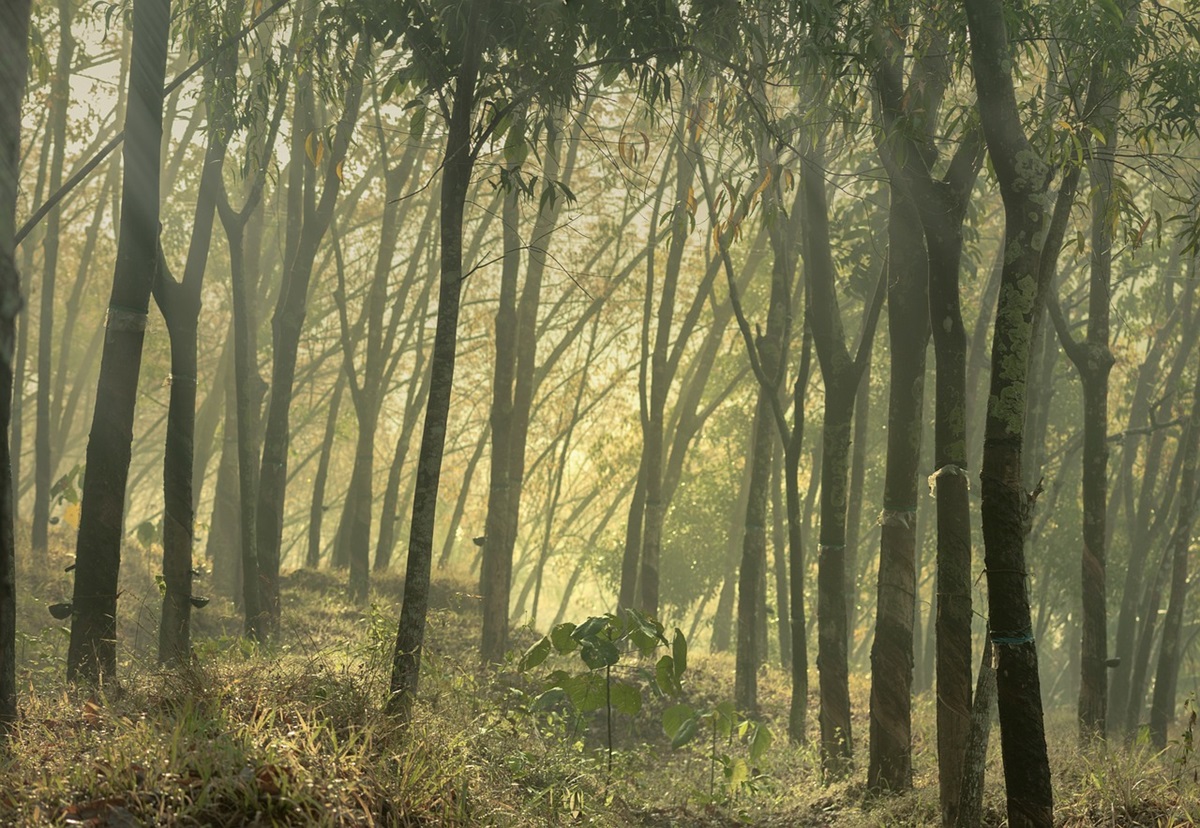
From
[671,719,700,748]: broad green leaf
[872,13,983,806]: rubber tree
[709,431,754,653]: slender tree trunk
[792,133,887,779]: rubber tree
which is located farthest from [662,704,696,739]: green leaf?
[709,431,754,653]: slender tree trunk

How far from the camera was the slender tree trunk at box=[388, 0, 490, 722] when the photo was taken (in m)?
6.00

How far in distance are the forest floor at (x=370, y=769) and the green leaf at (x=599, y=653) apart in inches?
19.0

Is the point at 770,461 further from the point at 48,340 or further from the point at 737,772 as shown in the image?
the point at 48,340

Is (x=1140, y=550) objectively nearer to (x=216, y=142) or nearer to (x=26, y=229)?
(x=216, y=142)

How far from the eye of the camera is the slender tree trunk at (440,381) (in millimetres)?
5996

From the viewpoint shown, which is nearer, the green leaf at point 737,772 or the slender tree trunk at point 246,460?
the green leaf at point 737,772

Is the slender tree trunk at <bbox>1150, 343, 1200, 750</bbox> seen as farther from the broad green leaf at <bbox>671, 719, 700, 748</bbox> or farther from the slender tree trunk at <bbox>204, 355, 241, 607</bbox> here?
the slender tree trunk at <bbox>204, 355, 241, 607</bbox>

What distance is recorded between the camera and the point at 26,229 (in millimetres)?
6246

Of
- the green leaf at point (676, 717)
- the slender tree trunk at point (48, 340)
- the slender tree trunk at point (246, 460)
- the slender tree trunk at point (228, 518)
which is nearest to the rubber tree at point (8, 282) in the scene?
the green leaf at point (676, 717)

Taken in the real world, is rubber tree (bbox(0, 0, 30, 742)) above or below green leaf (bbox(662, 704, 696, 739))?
above

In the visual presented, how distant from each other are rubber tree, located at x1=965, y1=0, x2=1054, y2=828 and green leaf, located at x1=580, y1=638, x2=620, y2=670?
2539 mm

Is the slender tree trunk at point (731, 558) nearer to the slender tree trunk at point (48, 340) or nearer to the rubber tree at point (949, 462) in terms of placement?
the slender tree trunk at point (48, 340)

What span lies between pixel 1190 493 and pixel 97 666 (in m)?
10.3

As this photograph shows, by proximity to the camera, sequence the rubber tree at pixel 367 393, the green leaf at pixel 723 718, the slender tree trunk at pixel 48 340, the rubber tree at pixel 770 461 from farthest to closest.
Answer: the rubber tree at pixel 367 393 < the slender tree trunk at pixel 48 340 < the rubber tree at pixel 770 461 < the green leaf at pixel 723 718
